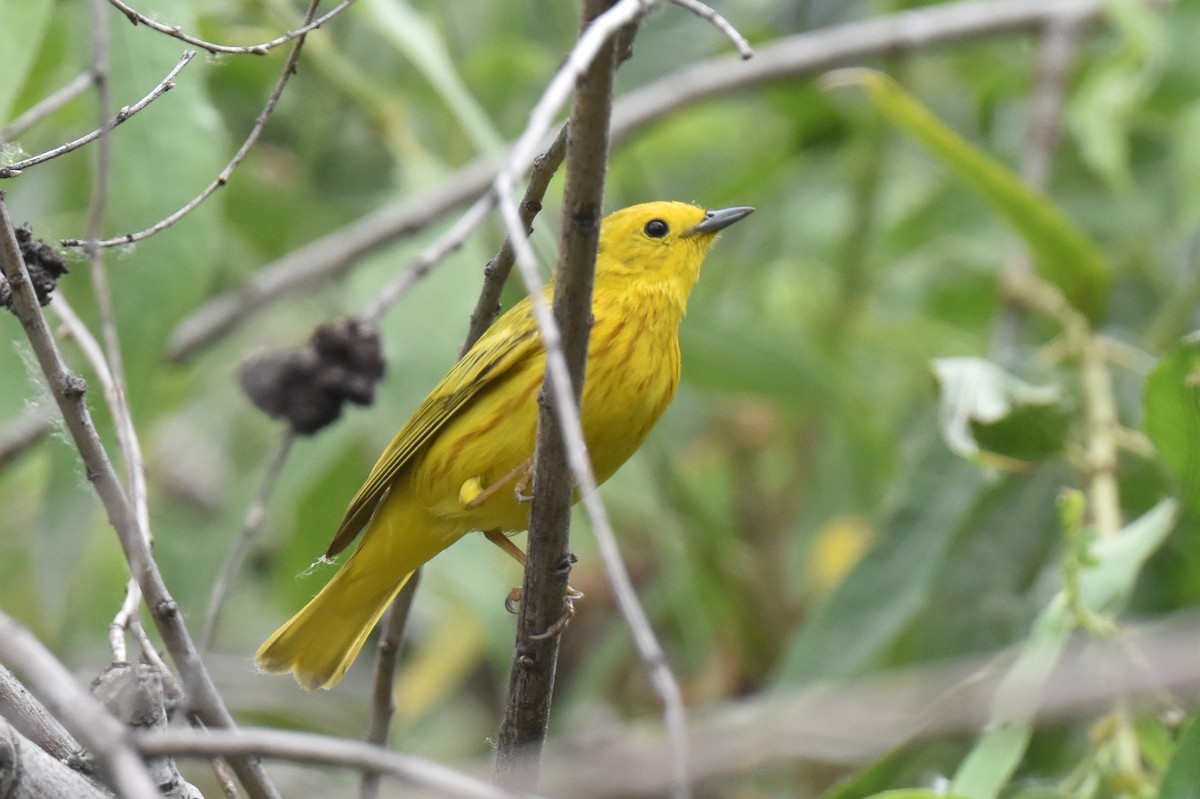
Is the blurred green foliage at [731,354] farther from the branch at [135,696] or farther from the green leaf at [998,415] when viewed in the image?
the branch at [135,696]

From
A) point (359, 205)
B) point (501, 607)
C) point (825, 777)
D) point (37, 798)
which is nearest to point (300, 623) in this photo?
point (501, 607)

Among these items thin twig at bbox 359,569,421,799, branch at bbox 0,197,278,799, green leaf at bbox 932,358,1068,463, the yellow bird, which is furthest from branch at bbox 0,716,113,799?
green leaf at bbox 932,358,1068,463

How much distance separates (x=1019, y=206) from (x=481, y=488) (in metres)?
2.08

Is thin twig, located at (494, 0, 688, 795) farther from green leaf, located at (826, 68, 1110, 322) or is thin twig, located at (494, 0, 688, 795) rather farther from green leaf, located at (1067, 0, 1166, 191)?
green leaf, located at (1067, 0, 1166, 191)

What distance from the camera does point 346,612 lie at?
11.6 ft

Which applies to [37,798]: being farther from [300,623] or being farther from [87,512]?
[87,512]

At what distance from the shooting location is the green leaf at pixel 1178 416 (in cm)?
327

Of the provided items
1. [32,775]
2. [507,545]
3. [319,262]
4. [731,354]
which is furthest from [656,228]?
[32,775]

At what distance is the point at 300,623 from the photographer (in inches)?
135

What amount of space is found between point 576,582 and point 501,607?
1911 millimetres

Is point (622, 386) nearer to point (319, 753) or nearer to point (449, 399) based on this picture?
point (449, 399)

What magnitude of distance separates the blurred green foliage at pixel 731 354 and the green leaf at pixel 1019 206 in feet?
0.05

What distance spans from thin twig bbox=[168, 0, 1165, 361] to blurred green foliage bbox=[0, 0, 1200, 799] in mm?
120

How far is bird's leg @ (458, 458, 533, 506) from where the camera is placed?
10.8 feet
